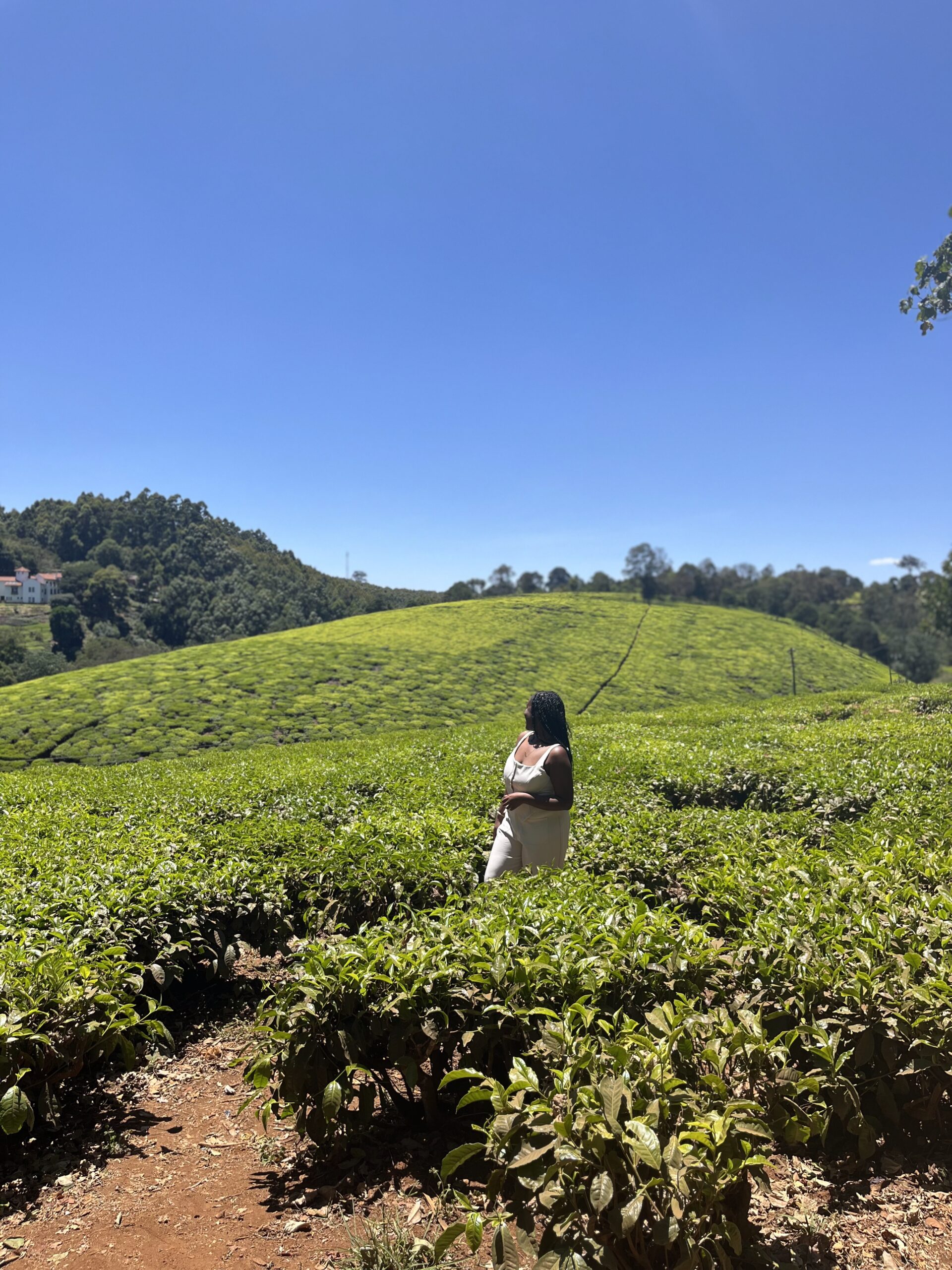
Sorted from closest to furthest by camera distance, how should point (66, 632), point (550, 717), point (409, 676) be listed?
point (550, 717)
point (409, 676)
point (66, 632)

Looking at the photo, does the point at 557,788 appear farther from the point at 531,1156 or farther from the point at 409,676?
the point at 409,676

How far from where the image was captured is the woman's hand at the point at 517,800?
449 centimetres

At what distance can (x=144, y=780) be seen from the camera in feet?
34.2

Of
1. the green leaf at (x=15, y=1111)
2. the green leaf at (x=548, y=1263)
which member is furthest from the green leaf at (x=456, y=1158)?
the green leaf at (x=15, y=1111)

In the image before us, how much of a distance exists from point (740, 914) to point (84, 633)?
222 feet

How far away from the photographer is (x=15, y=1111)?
2465mm

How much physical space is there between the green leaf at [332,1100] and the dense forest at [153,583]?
52.1 metres

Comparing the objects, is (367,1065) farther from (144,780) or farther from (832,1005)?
(144,780)

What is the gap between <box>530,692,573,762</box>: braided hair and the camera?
4621 mm

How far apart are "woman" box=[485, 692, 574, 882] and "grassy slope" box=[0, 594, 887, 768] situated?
2274cm

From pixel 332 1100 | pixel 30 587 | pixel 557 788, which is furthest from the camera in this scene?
pixel 30 587

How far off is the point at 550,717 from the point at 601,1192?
3030mm

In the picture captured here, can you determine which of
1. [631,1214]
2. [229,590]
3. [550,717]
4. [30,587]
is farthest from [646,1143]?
[30,587]

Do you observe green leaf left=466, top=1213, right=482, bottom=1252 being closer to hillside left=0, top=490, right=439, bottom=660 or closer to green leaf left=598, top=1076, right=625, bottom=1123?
green leaf left=598, top=1076, right=625, bottom=1123
